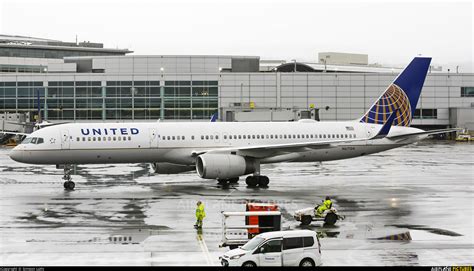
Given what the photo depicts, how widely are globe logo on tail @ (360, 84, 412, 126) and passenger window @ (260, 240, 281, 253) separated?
30.8 metres

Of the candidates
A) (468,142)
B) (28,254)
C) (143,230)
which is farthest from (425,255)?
(468,142)

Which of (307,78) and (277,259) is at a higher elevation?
(307,78)

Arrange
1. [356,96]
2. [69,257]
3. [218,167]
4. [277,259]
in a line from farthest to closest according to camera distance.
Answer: [356,96] < [218,167] < [69,257] < [277,259]

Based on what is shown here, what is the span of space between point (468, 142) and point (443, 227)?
76220 millimetres

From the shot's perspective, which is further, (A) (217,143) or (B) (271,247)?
(A) (217,143)

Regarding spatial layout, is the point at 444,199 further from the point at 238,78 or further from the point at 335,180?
the point at 238,78

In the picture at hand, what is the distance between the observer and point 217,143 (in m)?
47.1

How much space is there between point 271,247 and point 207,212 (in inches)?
Result: 476

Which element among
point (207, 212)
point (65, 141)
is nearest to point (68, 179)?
point (65, 141)

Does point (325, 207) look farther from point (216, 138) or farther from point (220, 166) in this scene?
point (216, 138)

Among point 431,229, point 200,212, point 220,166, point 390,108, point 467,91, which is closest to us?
point 431,229

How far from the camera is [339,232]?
28375 mm

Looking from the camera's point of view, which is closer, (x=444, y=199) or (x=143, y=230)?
(x=143, y=230)

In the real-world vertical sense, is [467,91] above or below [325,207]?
above
